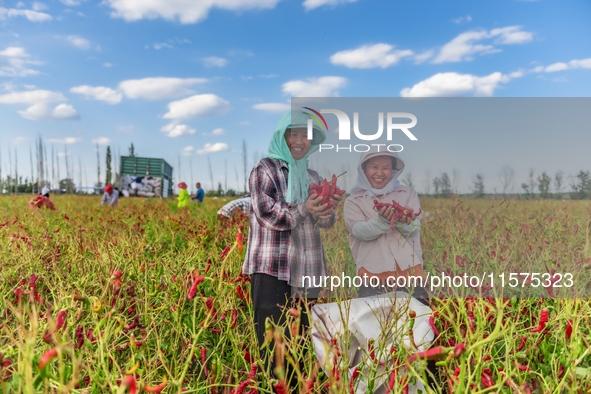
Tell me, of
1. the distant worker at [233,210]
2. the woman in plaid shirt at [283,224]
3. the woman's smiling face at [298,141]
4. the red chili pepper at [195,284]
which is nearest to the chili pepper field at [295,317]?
the red chili pepper at [195,284]

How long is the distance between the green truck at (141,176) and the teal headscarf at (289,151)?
26400 mm

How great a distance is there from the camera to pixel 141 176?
27547 mm

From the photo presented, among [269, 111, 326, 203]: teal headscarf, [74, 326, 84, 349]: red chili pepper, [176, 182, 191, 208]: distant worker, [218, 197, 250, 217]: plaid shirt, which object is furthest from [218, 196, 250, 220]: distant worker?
[74, 326, 84, 349]: red chili pepper

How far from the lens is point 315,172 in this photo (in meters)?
2.20

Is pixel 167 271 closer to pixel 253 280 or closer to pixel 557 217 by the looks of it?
pixel 253 280

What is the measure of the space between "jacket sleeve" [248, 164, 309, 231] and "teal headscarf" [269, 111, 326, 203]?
0.05m

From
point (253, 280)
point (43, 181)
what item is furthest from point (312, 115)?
point (43, 181)

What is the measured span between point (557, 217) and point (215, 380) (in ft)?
7.19

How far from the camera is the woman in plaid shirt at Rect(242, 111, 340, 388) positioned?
2.29 meters

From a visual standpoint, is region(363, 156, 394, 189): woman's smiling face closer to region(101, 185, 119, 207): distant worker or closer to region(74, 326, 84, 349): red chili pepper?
region(74, 326, 84, 349): red chili pepper

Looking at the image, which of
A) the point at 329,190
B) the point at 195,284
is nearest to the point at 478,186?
the point at 329,190

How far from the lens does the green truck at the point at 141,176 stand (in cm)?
2738

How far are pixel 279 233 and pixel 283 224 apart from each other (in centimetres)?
11

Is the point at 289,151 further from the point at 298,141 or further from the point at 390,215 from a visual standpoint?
the point at 390,215
